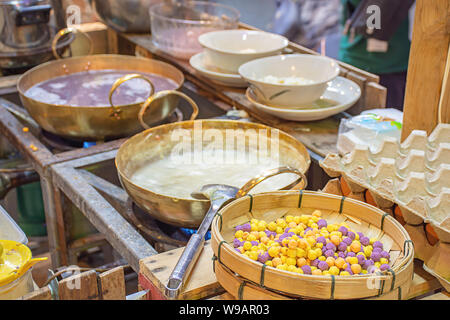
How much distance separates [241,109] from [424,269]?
112 centimetres

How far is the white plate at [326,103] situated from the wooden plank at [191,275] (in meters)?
0.80

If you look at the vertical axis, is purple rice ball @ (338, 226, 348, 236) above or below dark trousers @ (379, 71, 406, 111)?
above

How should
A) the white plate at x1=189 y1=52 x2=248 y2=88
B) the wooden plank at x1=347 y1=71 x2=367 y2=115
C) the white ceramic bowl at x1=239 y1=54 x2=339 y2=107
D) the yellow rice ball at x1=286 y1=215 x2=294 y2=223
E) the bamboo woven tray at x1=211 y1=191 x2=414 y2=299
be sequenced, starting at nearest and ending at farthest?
the bamboo woven tray at x1=211 y1=191 x2=414 y2=299, the yellow rice ball at x1=286 y1=215 x2=294 y2=223, the white ceramic bowl at x1=239 y1=54 x2=339 y2=107, the wooden plank at x1=347 y1=71 x2=367 y2=115, the white plate at x1=189 y1=52 x2=248 y2=88

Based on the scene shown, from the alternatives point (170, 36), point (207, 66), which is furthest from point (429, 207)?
point (170, 36)

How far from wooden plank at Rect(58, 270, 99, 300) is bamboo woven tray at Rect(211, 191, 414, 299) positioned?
0.78ft

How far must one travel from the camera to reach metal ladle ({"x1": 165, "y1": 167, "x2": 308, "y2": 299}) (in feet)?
3.51

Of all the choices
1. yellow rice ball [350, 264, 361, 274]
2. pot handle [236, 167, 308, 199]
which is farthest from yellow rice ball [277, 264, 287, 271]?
pot handle [236, 167, 308, 199]

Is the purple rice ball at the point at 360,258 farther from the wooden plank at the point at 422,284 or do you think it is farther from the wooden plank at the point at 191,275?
the wooden plank at the point at 191,275

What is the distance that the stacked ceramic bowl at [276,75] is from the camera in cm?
187

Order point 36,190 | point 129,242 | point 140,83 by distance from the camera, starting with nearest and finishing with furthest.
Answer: point 129,242
point 140,83
point 36,190

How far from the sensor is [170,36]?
2574 mm

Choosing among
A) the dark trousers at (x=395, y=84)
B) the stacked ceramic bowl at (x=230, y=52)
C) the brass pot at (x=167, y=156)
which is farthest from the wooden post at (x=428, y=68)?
the dark trousers at (x=395, y=84)

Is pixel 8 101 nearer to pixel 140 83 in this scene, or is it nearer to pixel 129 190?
pixel 140 83

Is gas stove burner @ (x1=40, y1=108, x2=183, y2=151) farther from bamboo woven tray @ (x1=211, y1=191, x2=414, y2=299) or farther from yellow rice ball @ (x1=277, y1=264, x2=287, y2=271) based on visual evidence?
yellow rice ball @ (x1=277, y1=264, x2=287, y2=271)
